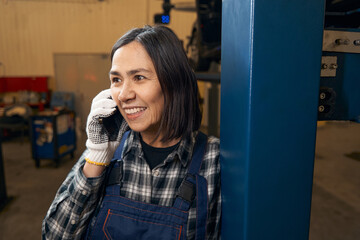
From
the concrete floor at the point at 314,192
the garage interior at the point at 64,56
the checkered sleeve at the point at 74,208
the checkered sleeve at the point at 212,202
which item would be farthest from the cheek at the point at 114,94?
the garage interior at the point at 64,56

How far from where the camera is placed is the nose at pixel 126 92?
3.09ft

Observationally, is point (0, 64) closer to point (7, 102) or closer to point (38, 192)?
point (7, 102)

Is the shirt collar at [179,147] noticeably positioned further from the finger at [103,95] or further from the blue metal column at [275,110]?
the blue metal column at [275,110]

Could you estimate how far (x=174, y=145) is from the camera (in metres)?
1.10

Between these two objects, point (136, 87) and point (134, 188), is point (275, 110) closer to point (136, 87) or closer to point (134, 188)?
point (136, 87)

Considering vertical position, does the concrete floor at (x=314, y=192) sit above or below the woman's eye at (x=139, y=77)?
below

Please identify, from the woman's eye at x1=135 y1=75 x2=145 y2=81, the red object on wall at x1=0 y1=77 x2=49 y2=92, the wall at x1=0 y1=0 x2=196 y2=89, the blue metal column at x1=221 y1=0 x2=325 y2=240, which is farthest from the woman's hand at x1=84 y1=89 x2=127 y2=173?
the red object on wall at x1=0 y1=77 x2=49 y2=92

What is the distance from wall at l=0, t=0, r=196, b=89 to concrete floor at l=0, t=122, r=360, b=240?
9.35ft

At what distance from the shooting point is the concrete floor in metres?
2.84

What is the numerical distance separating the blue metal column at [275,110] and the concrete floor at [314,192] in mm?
2445

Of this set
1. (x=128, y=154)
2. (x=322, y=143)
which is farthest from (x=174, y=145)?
(x=322, y=143)

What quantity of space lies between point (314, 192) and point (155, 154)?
330 centimetres

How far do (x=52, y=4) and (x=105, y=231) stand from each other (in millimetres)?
8116

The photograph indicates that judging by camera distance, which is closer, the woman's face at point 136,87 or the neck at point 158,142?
the woman's face at point 136,87
